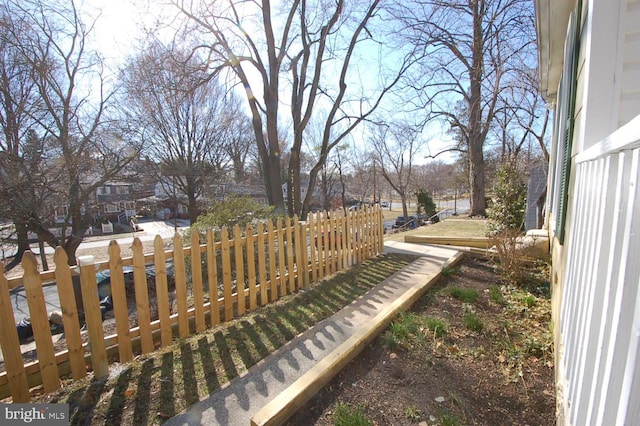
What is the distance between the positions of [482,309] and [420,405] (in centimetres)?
190

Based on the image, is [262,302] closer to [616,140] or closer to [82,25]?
[616,140]

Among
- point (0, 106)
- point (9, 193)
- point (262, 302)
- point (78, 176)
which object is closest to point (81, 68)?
point (0, 106)

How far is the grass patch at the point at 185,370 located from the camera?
6.93 ft

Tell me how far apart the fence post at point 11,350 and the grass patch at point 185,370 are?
0.52 feet

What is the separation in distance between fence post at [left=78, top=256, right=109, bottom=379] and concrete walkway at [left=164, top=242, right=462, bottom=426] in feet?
3.33

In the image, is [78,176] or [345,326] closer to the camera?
[345,326]

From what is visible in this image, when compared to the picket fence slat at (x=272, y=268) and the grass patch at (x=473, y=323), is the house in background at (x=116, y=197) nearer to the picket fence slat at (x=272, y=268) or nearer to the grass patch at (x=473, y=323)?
the picket fence slat at (x=272, y=268)

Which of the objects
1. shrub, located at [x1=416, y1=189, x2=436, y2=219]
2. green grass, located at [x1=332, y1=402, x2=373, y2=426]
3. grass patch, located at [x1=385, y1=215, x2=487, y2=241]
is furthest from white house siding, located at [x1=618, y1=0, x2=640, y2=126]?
shrub, located at [x1=416, y1=189, x2=436, y2=219]

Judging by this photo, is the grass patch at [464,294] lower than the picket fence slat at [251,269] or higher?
lower

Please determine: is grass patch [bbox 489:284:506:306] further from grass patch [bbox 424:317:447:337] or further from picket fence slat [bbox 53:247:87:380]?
picket fence slat [bbox 53:247:87:380]

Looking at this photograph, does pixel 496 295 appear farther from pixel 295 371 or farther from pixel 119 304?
pixel 119 304

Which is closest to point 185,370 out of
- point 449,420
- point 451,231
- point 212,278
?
point 212,278

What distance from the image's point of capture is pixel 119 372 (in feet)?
8.43

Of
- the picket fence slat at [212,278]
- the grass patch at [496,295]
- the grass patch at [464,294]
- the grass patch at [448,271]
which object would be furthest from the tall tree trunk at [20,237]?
the grass patch at [496,295]
